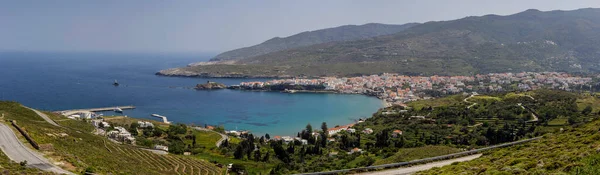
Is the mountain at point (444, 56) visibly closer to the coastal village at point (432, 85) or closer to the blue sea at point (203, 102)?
the coastal village at point (432, 85)

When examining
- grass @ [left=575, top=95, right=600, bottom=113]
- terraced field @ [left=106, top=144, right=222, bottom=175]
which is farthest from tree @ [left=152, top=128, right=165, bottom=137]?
grass @ [left=575, top=95, right=600, bottom=113]

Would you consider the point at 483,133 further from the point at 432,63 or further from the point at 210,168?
the point at 432,63

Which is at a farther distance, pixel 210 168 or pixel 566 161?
pixel 210 168

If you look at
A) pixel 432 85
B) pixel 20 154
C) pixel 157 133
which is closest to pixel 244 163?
pixel 157 133

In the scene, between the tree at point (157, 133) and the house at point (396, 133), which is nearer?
the house at point (396, 133)

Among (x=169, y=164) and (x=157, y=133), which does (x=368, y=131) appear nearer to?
(x=157, y=133)

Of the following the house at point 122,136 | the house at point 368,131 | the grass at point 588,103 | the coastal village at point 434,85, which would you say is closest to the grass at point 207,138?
the house at point 122,136

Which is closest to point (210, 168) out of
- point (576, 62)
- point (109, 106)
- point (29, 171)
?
point (29, 171)
